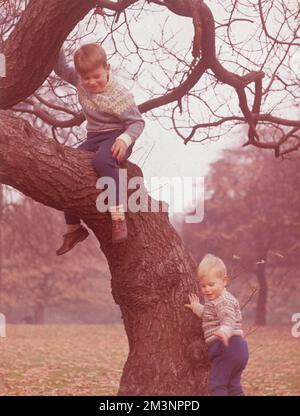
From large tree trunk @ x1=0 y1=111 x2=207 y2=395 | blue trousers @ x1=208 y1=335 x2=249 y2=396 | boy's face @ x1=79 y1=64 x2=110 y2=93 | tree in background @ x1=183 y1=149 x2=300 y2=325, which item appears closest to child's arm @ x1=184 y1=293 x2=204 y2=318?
large tree trunk @ x1=0 y1=111 x2=207 y2=395

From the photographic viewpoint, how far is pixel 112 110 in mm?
4453

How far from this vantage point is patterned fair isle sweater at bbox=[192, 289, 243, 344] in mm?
4352

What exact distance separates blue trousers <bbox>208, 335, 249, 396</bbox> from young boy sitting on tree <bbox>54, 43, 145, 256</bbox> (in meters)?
1.05

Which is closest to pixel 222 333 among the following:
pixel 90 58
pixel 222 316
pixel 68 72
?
pixel 222 316

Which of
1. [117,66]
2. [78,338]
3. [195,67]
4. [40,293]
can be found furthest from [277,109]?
[40,293]

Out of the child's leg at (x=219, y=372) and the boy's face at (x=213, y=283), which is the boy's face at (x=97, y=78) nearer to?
the boy's face at (x=213, y=283)

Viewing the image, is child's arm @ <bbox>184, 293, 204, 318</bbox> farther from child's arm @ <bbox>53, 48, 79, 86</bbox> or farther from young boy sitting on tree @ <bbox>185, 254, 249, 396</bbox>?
child's arm @ <bbox>53, 48, 79, 86</bbox>

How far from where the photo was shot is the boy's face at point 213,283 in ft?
14.5

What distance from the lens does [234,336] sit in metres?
4.38

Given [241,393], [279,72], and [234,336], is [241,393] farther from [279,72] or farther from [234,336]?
[279,72]

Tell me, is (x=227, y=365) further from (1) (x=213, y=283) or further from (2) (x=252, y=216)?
(2) (x=252, y=216)

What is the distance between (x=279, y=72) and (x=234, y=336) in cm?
401

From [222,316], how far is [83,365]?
394 inches

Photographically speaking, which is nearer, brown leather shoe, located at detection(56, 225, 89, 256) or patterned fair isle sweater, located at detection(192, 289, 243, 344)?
patterned fair isle sweater, located at detection(192, 289, 243, 344)
